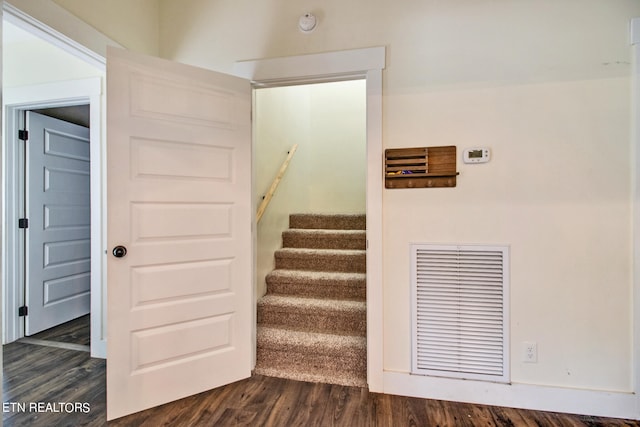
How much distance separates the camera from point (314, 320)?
2.39 m

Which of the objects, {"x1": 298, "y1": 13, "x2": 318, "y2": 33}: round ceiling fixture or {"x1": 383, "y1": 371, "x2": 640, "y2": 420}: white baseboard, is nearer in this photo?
{"x1": 383, "y1": 371, "x2": 640, "y2": 420}: white baseboard

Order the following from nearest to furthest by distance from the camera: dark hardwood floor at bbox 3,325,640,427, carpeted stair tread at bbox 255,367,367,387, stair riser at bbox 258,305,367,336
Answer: dark hardwood floor at bbox 3,325,640,427
carpeted stair tread at bbox 255,367,367,387
stair riser at bbox 258,305,367,336

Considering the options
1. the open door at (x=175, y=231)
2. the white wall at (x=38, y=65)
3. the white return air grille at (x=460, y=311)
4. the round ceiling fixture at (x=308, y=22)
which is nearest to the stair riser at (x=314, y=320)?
the open door at (x=175, y=231)

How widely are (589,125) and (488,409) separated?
5.85 feet

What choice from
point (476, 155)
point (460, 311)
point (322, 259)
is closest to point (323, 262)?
point (322, 259)

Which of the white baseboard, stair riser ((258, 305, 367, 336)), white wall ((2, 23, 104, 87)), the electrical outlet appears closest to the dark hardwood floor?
the white baseboard

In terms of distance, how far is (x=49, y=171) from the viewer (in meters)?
3.00

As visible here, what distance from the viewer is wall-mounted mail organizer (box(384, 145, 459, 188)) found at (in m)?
1.89

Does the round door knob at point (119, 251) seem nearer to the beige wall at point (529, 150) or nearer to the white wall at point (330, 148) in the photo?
the beige wall at point (529, 150)

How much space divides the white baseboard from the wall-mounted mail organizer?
124 cm

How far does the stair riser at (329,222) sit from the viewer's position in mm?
3322

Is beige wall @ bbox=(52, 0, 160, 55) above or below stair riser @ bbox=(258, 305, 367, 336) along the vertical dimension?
above

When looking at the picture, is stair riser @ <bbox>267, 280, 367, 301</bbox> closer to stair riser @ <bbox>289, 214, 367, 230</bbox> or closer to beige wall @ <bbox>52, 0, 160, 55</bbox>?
stair riser @ <bbox>289, 214, 367, 230</bbox>

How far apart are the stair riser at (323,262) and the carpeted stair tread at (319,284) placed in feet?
0.23
